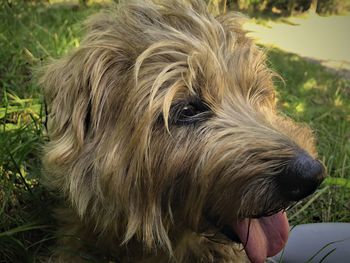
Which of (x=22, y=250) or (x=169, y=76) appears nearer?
(x=169, y=76)

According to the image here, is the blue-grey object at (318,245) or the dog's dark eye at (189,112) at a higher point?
the dog's dark eye at (189,112)

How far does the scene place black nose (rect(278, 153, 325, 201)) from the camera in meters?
2.08

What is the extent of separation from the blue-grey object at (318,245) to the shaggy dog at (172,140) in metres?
0.49

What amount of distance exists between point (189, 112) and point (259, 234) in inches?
22.7

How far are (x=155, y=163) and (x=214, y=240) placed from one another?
466 mm

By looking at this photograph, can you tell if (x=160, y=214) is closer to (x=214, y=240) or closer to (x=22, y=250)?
(x=214, y=240)

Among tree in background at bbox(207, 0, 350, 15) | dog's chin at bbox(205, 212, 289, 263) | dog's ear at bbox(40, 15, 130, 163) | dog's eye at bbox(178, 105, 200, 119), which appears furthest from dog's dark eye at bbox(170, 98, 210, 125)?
tree in background at bbox(207, 0, 350, 15)

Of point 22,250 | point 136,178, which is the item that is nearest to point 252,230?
point 136,178

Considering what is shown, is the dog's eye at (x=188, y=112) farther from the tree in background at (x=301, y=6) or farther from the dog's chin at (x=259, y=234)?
the tree in background at (x=301, y=6)

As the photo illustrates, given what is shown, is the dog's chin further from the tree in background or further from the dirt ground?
the tree in background

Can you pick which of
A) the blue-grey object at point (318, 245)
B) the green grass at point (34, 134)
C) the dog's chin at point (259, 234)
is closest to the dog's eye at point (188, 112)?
the dog's chin at point (259, 234)

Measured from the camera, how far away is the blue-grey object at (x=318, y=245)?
9.39 feet

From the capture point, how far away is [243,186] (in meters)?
2.14

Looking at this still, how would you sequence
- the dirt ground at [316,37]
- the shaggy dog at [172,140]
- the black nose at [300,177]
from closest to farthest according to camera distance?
the black nose at [300,177] → the shaggy dog at [172,140] → the dirt ground at [316,37]
